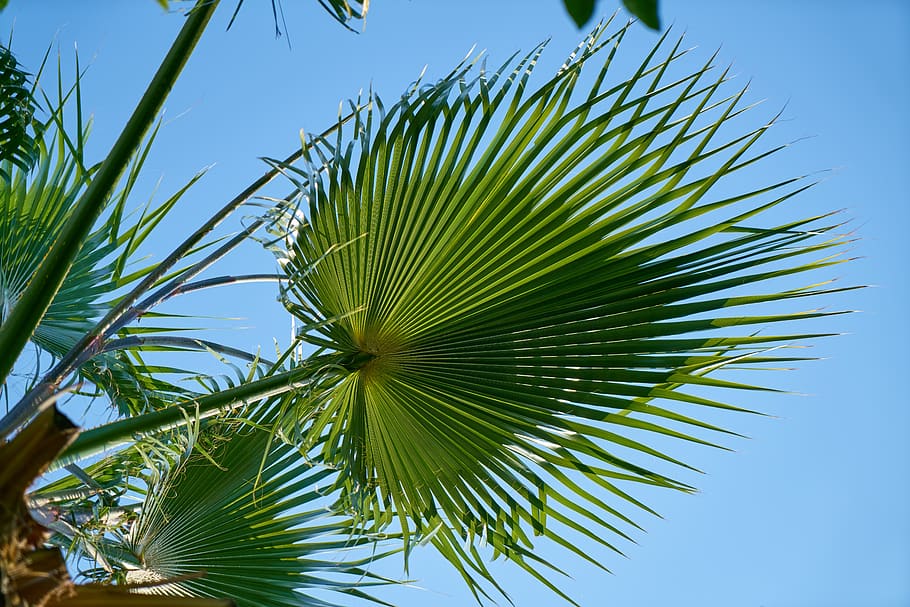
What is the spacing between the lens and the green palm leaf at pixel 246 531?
1854mm

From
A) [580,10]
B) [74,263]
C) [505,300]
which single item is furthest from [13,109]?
[580,10]

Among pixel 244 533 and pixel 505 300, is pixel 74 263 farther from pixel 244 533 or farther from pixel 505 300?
pixel 505 300

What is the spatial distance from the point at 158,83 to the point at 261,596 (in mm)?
1298

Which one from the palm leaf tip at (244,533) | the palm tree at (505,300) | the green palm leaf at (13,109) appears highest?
the green palm leaf at (13,109)

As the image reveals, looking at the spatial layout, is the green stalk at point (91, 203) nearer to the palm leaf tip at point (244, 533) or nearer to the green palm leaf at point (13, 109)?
the palm leaf tip at point (244, 533)

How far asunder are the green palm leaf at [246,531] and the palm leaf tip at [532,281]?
0.32 metres

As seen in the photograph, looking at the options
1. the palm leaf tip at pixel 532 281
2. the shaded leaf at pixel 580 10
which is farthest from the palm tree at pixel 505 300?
the shaded leaf at pixel 580 10

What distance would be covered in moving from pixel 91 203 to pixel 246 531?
120cm

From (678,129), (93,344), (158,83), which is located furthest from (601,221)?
(93,344)

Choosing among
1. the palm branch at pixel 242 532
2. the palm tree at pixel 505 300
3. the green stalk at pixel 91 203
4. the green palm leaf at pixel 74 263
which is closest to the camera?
the green stalk at pixel 91 203

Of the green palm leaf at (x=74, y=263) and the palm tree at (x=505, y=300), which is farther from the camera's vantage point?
the green palm leaf at (x=74, y=263)

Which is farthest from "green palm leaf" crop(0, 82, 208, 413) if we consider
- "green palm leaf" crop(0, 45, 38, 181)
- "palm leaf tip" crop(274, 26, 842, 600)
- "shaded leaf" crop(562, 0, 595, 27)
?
"shaded leaf" crop(562, 0, 595, 27)

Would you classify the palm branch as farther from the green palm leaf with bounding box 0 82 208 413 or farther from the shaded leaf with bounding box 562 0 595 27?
the shaded leaf with bounding box 562 0 595 27

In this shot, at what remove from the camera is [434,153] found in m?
1.56
